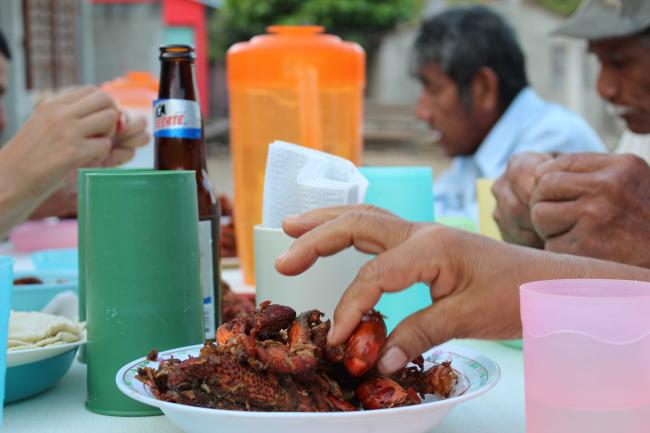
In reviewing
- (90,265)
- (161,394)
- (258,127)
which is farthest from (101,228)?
(258,127)

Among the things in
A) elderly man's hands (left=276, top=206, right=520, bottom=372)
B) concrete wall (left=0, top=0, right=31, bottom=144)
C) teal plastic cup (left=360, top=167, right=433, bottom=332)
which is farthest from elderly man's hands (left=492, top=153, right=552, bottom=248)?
concrete wall (left=0, top=0, right=31, bottom=144)

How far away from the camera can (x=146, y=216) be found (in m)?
0.74

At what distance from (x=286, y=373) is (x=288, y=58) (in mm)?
995

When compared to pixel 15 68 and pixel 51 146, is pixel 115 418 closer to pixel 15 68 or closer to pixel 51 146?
pixel 51 146

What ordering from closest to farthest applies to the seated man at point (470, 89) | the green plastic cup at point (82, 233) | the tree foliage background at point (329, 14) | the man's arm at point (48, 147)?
1. the green plastic cup at point (82, 233)
2. the man's arm at point (48, 147)
3. the seated man at point (470, 89)
4. the tree foliage background at point (329, 14)

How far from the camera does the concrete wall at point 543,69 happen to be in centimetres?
1134

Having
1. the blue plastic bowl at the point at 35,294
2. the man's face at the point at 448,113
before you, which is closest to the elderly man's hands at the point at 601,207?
the blue plastic bowl at the point at 35,294

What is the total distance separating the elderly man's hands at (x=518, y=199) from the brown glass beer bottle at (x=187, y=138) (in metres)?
0.43

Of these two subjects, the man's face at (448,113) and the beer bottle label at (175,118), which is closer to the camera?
the beer bottle label at (175,118)

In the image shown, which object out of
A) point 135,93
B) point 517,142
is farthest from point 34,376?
point 517,142

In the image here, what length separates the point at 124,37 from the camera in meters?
12.1

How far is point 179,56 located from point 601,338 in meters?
0.61

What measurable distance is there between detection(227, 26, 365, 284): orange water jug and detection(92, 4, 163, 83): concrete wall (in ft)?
34.9

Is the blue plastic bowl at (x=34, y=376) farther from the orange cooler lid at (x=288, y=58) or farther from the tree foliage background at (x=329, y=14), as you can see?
the tree foliage background at (x=329, y=14)
